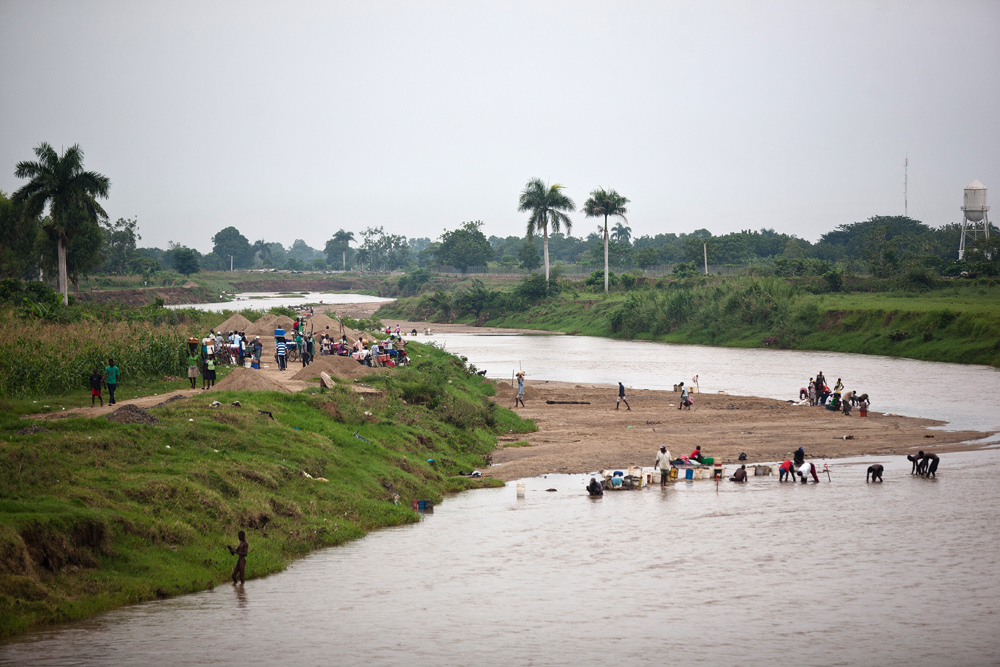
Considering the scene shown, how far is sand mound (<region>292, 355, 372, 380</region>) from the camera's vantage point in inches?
1273

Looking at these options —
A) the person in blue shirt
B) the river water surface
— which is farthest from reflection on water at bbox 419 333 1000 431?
the person in blue shirt

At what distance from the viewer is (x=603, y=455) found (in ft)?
92.7

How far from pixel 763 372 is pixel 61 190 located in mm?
48993

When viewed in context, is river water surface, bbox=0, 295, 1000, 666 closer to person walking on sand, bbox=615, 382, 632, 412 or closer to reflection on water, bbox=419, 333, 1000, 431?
person walking on sand, bbox=615, 382, 632, 412

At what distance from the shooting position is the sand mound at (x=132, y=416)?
20242 mm

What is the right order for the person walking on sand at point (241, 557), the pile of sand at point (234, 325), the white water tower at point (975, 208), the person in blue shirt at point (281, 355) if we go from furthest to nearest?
the white water tower at point (975, 208) < the pile of sand at point (234, 325) < the person in blue shirt at point (281, 355) < the person walking on sand at point (241, 557)

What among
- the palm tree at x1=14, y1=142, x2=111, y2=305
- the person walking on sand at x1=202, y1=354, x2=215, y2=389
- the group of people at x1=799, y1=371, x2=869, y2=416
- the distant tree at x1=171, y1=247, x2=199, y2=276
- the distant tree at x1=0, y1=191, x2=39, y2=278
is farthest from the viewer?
the distant tree at x1=171, y1=247, x2=199, y2=276

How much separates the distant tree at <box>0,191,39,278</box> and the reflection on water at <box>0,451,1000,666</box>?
231 ft

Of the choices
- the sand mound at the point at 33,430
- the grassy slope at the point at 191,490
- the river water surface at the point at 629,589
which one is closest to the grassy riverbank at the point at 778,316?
Answer: the river water surface at the point at 629,589

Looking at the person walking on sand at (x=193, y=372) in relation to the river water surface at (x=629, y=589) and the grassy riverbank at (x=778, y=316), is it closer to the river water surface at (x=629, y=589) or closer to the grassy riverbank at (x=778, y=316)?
the river water surface at (x=629, y=589)

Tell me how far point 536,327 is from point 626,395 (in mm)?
61309

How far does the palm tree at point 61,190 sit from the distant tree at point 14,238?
1927 cm

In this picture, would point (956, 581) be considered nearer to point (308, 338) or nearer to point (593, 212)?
point (308, 338)

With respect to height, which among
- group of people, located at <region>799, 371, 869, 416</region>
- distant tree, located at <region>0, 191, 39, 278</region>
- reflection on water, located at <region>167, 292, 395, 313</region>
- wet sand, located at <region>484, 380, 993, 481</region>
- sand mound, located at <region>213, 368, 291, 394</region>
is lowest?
wet sand, located at <region>484, 380, 993, 481</region>
